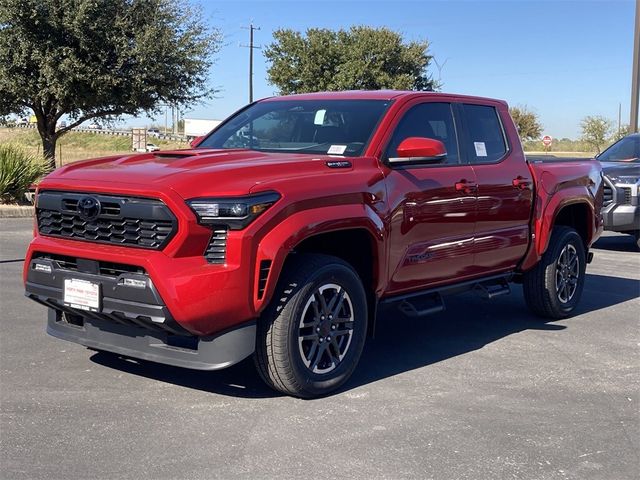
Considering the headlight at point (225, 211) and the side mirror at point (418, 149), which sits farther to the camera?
the side mirror at point (418, 149)

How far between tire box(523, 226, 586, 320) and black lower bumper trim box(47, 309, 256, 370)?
3.56 meters

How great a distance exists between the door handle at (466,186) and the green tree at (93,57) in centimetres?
1432

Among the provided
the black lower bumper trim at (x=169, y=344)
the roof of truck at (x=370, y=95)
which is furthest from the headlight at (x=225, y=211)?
the roof of truck at (x=370, y=95)

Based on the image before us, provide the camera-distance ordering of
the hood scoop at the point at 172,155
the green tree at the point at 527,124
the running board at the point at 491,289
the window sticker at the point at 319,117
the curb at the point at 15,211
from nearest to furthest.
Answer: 1. the hood scoop at the point at 172,155
2. the window sticker at the point at 319,117
3. the running board at the point at 491,289
4. the curb at the point at 15,211
5. the green tree at the point at 527,124

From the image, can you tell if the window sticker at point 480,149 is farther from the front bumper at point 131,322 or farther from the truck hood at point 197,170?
the front bumper at point 131,322

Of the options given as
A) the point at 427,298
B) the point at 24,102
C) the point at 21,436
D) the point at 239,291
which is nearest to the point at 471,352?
the point at 427,298

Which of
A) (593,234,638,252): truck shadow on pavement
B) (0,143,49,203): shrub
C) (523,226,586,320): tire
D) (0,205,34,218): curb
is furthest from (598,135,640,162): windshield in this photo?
(0,143,49,203): shrub

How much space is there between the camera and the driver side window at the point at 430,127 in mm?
5383

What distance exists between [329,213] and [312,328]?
708 mm

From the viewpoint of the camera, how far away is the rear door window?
20.1ft

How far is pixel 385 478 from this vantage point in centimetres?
356

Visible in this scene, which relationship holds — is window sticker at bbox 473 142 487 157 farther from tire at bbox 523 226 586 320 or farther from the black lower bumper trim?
the black lower bumper trim

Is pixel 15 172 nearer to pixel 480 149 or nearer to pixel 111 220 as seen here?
pixel 480 149

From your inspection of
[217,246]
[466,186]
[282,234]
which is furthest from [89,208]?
[466,186]
